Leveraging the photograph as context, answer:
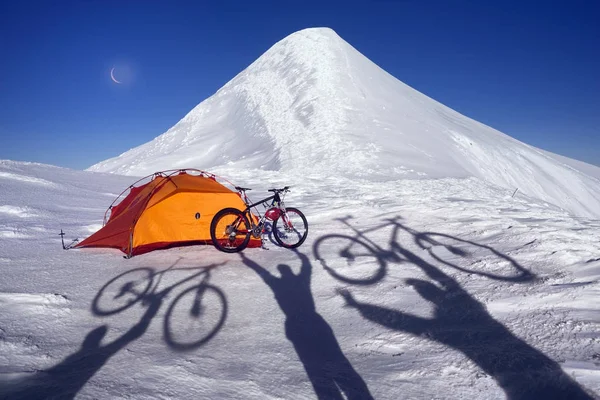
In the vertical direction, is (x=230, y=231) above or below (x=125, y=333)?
above

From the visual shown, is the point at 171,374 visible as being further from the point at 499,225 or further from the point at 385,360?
the point at 499,225

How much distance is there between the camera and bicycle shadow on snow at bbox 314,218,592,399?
115 inches

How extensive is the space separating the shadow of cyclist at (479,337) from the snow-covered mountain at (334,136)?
1328 cm

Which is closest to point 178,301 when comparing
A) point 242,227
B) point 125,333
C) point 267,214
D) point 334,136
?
point 125,333

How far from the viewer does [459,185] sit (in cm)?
1739

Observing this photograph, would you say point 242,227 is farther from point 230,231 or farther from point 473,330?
point 473,330

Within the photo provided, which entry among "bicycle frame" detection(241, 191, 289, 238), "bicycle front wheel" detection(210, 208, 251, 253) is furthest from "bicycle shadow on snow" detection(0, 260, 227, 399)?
"bicycle frame" detection(241, 191, 289, 238)

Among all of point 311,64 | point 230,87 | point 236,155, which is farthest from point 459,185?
point 230,87

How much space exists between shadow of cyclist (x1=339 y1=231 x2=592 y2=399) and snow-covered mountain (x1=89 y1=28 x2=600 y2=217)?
523 inches

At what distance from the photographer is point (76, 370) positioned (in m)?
3.22

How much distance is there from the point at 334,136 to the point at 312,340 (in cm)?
2378

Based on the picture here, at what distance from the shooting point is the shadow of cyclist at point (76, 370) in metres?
2.89

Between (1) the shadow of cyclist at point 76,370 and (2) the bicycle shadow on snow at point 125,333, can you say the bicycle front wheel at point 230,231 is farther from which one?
(1) the shadow of cyclist at point 76,370

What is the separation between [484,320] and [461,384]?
1159 mm
